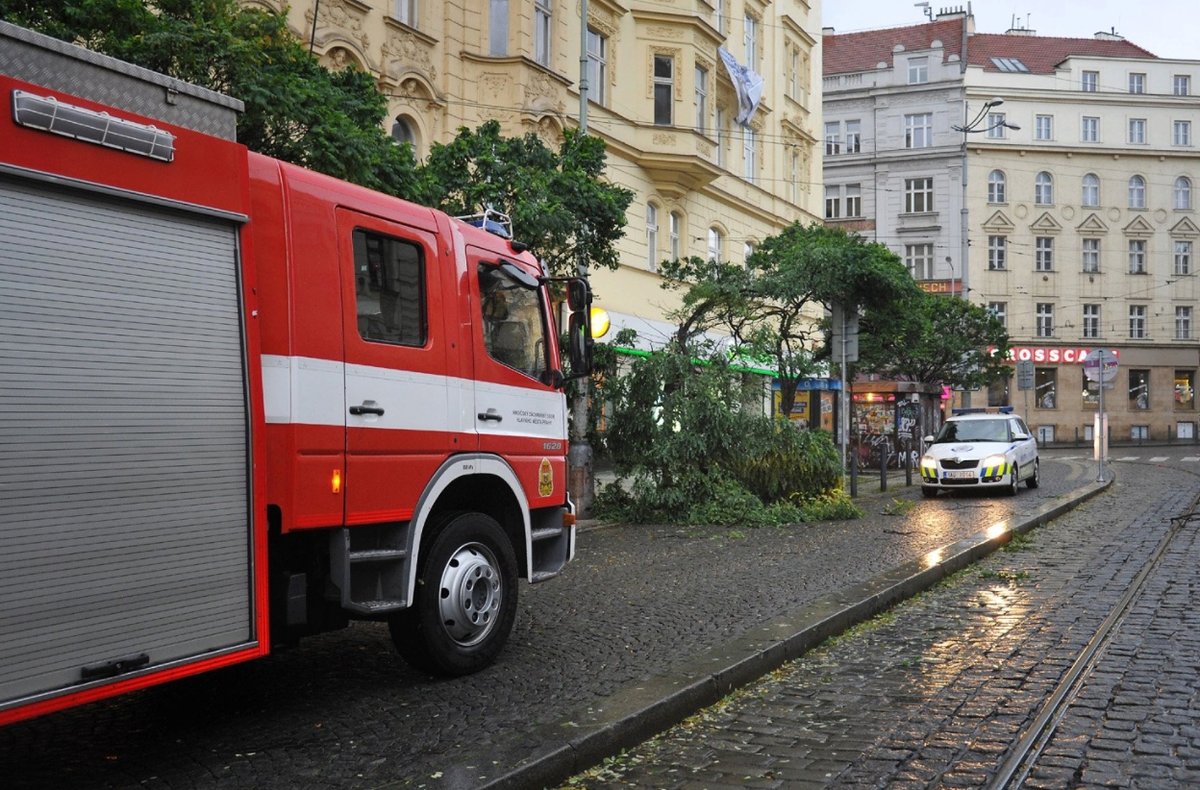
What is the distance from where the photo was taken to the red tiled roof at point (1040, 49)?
63.8 metres

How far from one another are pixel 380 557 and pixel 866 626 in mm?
4095

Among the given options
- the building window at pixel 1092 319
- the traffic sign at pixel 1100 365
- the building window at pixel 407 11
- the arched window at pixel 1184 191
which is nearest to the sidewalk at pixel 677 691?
the building window at pixel 407 11

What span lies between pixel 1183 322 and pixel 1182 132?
10.6m

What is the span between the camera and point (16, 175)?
3965 mm

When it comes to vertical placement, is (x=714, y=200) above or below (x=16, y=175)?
above

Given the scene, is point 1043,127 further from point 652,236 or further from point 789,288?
point 789,288

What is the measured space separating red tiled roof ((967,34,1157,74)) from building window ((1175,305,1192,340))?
14.5 m

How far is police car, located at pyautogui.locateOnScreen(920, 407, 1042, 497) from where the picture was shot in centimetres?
2114

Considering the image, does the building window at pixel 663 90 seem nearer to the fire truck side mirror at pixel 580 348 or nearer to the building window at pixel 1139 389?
the fire truck side mirror at pixel 580 348

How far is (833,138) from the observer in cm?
6181

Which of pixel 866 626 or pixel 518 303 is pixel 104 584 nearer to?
pixel 518 303

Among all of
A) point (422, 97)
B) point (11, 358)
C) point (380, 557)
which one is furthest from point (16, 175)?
point (422, 97)

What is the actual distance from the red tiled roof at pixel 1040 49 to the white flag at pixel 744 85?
117 ft

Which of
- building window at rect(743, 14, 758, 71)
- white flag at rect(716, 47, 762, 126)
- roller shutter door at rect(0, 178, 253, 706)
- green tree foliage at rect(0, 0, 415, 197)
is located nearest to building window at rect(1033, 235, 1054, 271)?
building window at rect(743, 14, 758, 71)
